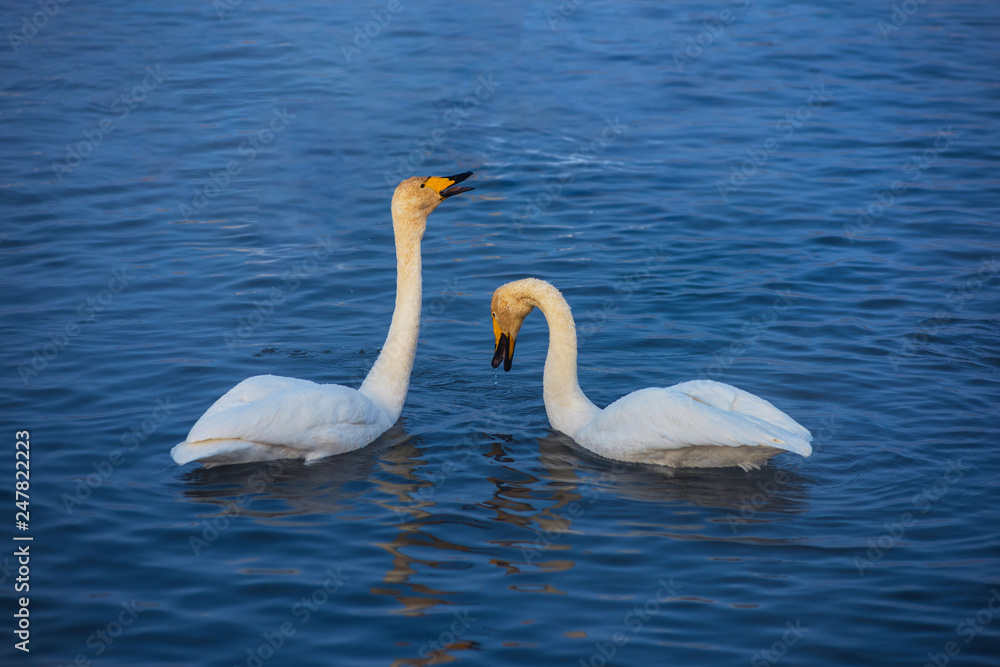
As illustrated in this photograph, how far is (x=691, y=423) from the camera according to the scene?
23.4ft

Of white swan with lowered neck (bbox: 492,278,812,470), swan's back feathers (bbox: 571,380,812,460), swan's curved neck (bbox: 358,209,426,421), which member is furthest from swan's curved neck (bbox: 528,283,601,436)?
swan's curved neck (bbox: 358,209,426,421)

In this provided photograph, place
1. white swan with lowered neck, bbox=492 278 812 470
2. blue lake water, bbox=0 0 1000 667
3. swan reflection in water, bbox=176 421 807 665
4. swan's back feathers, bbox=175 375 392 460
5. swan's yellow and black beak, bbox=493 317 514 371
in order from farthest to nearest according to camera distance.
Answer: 1. swan's yellow and black beak, bbox=493 317 514 371
2. white swan with lowered neck, bbox=492 278 812 470
3. swan's back feathers, bbox=175 375 392 460
4. swan reflection in water, bbox=176 421 807 665
5. blue lake water, bbox=0 0 1000 667

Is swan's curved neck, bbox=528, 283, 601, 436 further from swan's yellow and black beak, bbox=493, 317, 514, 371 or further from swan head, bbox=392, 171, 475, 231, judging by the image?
swan head, bbox=392, 171, 475, 231

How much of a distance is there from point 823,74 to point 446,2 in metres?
9.07

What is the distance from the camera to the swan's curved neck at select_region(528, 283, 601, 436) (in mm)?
8070

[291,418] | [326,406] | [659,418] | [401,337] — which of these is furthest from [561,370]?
[291,418]

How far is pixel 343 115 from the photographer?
624 inches

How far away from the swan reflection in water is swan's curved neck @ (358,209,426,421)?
33cm

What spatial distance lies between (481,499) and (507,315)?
178cm

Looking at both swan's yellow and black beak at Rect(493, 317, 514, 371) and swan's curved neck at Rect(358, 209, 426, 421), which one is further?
swan's yellow and black beak at Rect(493, 317, 514, 371)

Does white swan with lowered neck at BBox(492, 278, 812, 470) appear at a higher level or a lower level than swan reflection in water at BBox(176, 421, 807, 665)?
higher

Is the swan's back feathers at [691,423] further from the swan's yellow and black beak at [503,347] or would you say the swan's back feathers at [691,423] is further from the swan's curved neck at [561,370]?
the swan's yellow and black beak at [503,347]

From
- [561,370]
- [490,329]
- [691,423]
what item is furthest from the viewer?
[490,329]

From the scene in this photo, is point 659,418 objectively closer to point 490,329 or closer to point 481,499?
point 481,499
